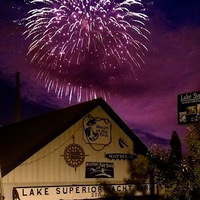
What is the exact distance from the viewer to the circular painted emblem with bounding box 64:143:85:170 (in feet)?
64.1

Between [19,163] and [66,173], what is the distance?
109 inches

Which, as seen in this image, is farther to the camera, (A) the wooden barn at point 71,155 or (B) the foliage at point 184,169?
(A) the wooden barn at point 71,155

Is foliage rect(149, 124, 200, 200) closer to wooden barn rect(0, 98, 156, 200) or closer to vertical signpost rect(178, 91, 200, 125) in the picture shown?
wooden barn rect(0, 98, 156, 200)

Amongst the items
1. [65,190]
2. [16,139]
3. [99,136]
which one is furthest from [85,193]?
[16,139]

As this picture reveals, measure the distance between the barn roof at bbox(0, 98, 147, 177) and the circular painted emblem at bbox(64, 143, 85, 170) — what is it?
988 millimetres

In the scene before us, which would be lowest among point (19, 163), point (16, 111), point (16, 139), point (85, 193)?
point (85, 193)

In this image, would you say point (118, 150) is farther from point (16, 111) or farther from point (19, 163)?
point (16, 111)

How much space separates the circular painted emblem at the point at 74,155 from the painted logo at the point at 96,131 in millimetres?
642

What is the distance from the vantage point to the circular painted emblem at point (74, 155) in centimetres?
1953

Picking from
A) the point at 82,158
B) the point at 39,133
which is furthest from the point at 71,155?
the point at 39,133

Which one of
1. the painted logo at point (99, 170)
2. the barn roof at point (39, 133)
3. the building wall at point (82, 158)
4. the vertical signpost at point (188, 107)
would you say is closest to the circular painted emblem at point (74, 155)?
the building wall at point (82, 158)

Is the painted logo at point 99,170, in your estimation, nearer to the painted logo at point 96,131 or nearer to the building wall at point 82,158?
the building wall at point 82,158

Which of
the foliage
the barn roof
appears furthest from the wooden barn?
the foliage

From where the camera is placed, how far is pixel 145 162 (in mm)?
23266
